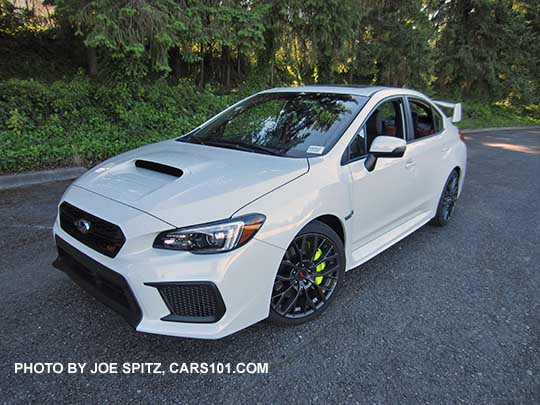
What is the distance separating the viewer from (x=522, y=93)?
60.6 ft

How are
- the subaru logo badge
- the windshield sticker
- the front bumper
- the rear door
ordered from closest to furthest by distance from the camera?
the front bumper → the subaru logo badge → the windshield sticker → the rear door

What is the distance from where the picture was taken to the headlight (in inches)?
74.5

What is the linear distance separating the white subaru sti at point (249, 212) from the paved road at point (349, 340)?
28 cm

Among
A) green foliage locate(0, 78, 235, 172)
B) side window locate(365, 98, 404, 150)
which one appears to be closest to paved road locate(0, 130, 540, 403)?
side window locate(365, 98, 404, 150)

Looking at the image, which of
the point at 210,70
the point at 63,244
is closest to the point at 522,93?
the point at 210,70

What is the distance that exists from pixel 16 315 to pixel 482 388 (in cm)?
297

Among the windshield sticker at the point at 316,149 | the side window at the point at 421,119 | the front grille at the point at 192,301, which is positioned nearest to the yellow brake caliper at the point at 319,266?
the windshield sticker at the point at 316,149

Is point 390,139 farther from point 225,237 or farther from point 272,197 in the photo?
point 225,237

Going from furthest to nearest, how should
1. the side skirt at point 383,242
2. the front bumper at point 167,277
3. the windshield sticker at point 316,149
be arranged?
1. the side skirt at point 383,242
2. the windshield sticker at point 316,149
3. the front bumper at point 167,277

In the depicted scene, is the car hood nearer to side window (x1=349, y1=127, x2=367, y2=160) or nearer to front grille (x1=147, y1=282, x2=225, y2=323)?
front grille (x1=147, y1=282, x2=225, y2=323)

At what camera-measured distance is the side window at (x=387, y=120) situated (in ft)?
10.0

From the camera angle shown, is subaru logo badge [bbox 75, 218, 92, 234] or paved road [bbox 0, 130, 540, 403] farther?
subaru logo badge [bbox 75, 218, 92, 234]

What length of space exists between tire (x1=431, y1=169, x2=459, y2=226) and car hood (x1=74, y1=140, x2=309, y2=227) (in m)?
2.35

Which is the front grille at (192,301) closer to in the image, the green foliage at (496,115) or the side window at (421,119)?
the side window at (421,119)
